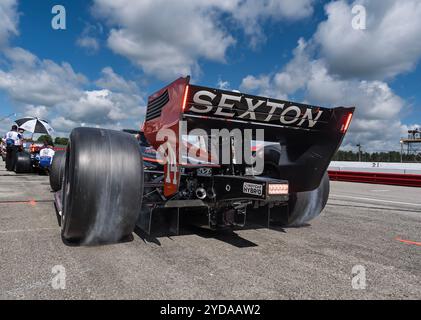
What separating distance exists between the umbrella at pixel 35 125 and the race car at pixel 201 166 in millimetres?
11989

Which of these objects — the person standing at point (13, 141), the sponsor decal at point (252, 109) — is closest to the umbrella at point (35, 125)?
the person standing at point (13, 141)

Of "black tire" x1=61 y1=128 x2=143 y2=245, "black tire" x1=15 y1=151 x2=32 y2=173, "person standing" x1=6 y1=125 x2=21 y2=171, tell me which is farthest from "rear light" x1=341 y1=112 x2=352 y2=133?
"person standing" x1=6 y1=125 x2=21 y2=171

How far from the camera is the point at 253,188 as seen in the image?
3264 mm

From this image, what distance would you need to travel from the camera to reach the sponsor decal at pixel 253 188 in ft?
10.5

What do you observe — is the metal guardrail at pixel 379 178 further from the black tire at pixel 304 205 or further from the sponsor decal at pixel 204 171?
the sponsor decal at pixel 204 171

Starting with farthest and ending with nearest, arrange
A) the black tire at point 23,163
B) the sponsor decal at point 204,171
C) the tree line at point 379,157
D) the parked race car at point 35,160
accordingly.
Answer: the tree line at point 379,157 → the black tire at point 23,163 → the parked race car at point 35,160 → the sponsor decal at point 204,171

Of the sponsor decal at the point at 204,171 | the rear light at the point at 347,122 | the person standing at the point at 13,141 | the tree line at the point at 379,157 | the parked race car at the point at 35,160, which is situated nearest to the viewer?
the rear light at the point at 347,122

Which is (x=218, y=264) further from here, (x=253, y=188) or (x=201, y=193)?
(x=201, y=193)

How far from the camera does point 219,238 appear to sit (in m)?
3.96
